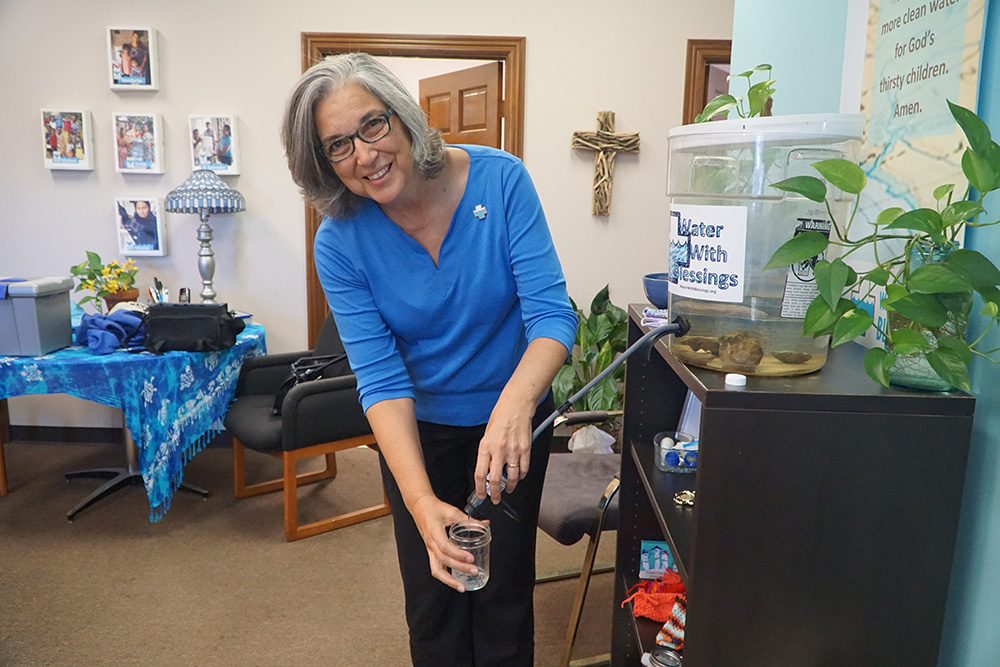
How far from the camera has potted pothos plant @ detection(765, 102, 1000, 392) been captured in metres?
0.83

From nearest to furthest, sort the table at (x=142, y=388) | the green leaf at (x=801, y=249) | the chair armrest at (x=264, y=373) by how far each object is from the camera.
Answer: the green leaf at (x=801, y=249)
the table at (x=142, y=388)
the chair armrest at (x=264, y=373)

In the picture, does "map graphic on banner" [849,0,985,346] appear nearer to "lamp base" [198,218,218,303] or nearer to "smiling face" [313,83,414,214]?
"smiling face" [313,83,414,214]

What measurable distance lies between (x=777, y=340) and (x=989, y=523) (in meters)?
0.35

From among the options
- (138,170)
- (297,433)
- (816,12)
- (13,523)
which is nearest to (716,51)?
(816,12)

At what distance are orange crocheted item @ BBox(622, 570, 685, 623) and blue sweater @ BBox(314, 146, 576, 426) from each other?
58cm

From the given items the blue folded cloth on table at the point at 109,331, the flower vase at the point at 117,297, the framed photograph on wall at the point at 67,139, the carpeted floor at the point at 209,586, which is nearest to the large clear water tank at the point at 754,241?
the carpeted floor at the point at 209,586

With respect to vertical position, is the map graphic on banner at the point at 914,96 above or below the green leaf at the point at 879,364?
above

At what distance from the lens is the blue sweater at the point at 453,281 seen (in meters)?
1.36

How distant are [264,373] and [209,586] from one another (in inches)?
41.6

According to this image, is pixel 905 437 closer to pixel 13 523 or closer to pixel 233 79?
pixel 13 523

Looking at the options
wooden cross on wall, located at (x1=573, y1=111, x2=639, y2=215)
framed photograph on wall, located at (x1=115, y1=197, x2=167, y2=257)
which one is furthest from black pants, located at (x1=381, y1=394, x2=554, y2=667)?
framed photograph on wall, located at (x1=115, y1=197, x2=167, y2=257)

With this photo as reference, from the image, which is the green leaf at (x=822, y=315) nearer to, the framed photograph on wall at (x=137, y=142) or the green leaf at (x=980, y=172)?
the green leaf at (x=980, y=172)

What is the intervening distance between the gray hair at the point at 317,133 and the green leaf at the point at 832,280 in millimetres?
703

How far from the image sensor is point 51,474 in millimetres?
3508
